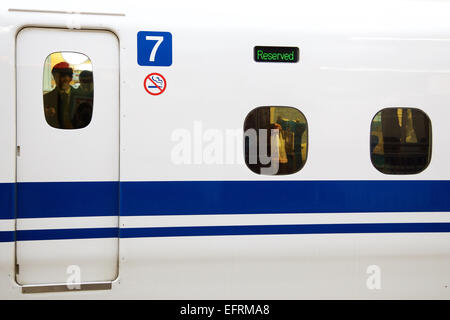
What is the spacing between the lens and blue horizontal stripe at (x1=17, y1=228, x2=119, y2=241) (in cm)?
346

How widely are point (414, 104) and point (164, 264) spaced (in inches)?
91.7

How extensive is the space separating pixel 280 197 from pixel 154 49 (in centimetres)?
147

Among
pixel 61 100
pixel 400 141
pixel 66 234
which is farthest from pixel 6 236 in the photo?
pixel 400 141

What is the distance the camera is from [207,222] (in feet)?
11.8

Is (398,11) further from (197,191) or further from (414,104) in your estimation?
(197,191)

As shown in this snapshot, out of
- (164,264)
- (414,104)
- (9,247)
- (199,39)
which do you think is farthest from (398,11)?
(9,247)

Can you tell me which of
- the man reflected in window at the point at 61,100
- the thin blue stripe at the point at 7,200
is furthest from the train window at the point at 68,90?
the thin blue stripe at the point at 7,200

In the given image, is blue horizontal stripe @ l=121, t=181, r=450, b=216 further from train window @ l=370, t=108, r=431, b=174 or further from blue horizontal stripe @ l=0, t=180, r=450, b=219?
train window @ l=370, t=108, r=431, b=174

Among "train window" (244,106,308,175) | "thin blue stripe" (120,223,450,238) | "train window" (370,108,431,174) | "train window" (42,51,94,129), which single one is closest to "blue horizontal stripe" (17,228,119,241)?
"thin blue stripe" (120,223,450,238)

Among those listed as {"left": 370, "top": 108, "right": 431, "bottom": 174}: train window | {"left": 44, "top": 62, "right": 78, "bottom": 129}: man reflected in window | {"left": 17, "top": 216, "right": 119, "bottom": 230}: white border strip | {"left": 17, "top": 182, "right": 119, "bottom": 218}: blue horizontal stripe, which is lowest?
{"left": 17, "top": 216, "right": 119, "bottom": 230}: white border strip

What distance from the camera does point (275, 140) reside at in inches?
146

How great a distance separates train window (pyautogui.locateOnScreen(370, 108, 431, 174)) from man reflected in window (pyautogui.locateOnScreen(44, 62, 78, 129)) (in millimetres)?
2324

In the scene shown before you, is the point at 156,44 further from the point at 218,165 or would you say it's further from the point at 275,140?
the point at 275,140

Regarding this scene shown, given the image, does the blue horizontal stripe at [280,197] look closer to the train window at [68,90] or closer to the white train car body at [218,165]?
the white train car body at [218,165]
